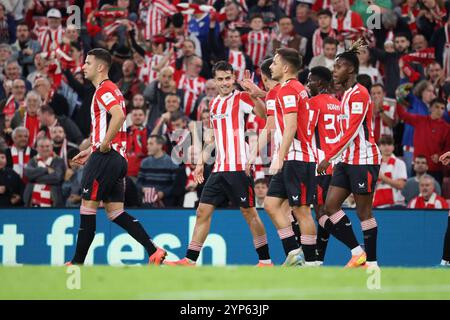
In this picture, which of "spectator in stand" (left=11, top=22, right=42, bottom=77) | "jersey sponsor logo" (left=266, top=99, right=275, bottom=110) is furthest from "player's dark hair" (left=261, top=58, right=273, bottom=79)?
"spectator in stand" (left=11, top=22, right=42, bottom=77)

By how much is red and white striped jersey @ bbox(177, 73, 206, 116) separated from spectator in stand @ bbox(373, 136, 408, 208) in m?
3.49

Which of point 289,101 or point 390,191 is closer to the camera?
point 289,101

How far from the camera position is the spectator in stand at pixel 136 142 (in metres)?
16.3

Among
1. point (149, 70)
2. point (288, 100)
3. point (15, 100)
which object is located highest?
point (149, 70)

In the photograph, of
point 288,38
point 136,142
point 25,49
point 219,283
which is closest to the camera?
point 219,283

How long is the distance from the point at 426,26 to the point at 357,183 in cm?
744

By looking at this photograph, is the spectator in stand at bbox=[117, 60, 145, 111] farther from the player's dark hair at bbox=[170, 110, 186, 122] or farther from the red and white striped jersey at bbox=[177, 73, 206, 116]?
the player's dark hair at bbox=[170, 110, 186, 122]

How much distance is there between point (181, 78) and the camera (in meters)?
18.1

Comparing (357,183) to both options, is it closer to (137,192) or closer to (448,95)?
(137,192)

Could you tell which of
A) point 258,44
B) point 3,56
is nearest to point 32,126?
point 3,56

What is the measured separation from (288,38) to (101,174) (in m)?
7.61

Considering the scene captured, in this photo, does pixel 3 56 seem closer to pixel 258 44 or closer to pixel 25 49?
pixel 25 49

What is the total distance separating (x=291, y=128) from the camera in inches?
441

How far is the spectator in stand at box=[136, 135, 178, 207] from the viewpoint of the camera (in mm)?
15539
